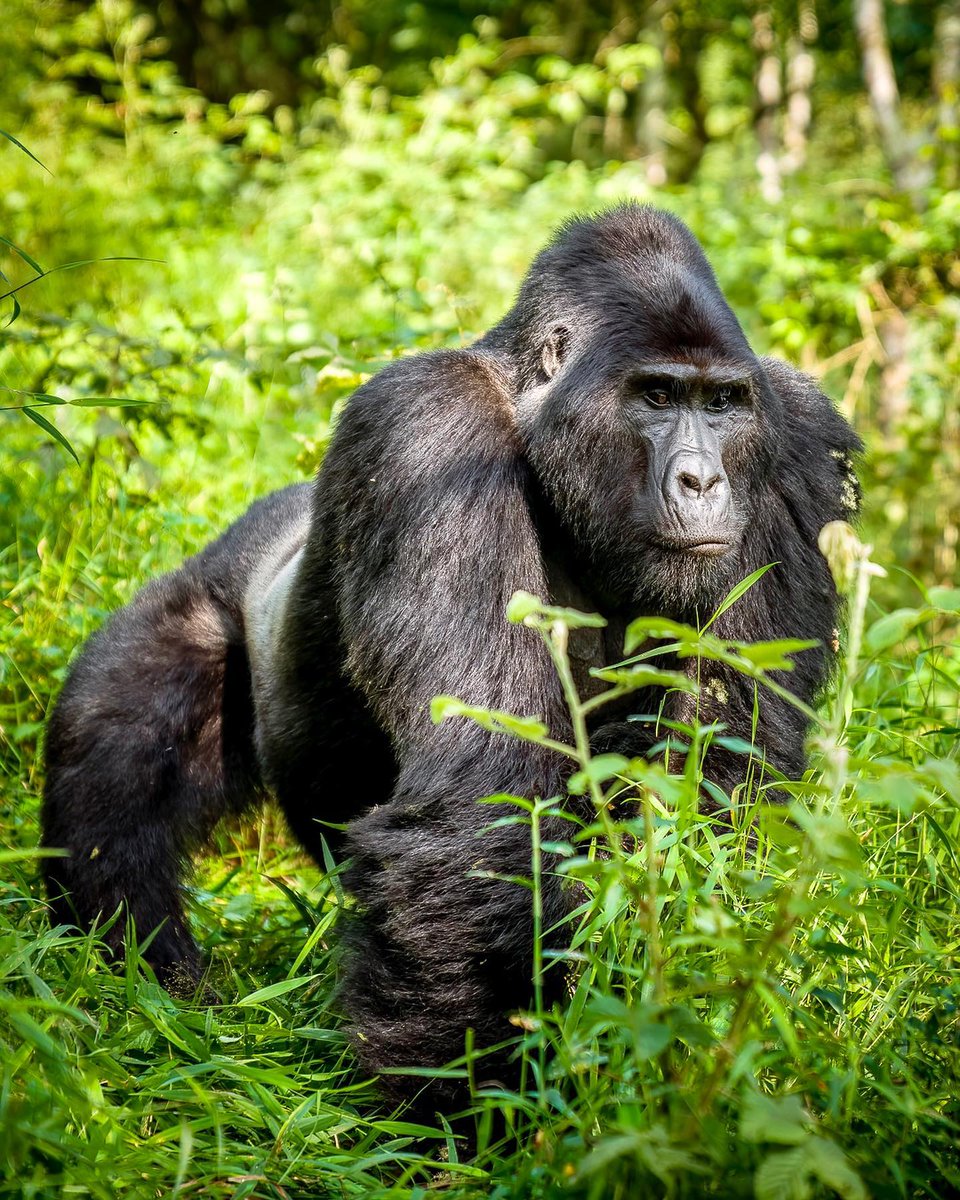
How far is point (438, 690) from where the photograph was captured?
2.77 meters

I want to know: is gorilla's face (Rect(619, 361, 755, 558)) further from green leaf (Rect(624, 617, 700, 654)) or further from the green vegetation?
green leaf (Rect(624, 617, 700, 654))

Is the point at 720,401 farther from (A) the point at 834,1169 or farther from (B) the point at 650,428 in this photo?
(A) the point at 834,1169

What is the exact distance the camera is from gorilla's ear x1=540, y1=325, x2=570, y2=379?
3.21m

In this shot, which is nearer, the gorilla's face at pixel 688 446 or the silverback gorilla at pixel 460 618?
the silverback gorilla at pixel 460 618

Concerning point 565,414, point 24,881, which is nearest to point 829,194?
point 565,414

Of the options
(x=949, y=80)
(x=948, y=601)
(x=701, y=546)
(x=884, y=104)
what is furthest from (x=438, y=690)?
(x=949, y=80)

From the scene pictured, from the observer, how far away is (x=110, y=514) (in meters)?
4.80

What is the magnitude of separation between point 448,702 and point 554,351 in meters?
1.59

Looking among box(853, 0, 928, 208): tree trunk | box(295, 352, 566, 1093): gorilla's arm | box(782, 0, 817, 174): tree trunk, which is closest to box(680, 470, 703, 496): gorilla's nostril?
box(295, 352, 566, 1093): gorilla's arm

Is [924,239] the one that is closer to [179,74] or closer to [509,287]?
[509,287]

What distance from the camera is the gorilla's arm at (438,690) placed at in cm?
263

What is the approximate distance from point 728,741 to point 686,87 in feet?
59.0

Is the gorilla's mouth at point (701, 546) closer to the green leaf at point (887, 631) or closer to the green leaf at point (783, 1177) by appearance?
the green leaf at point (887, 631)

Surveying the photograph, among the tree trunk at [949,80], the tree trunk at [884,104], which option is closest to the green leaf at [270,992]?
the tree trunk at [884,104]
